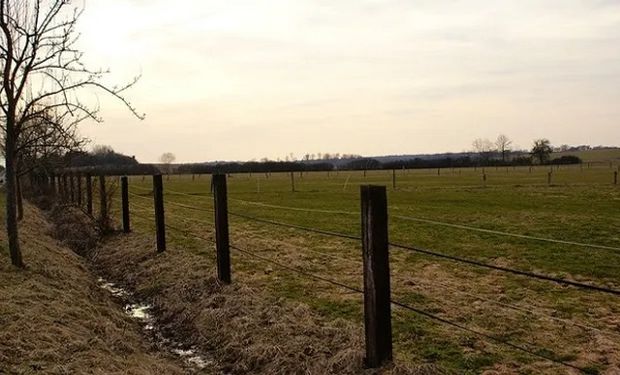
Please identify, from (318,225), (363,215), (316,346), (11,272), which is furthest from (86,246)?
(363,215)

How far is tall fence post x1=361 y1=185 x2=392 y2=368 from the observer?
15.6 feet

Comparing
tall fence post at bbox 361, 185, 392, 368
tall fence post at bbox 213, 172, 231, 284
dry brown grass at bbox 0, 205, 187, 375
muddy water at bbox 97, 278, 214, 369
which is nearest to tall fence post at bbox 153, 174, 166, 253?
muddy water at bbox 97, 278, 214, 369

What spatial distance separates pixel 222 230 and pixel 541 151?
11105cm

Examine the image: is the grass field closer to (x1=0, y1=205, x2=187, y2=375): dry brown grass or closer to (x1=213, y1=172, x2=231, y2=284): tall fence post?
(x1=213, y1=172, x2=231, y2=284): tall fence post

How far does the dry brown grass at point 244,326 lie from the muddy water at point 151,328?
0.44 feet

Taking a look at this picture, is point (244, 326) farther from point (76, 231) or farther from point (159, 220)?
point (76, 231)

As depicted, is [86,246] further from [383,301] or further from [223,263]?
[383,301]

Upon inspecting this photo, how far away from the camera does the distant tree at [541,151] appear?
10856 cm

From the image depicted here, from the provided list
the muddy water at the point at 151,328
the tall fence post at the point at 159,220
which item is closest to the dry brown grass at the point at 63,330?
the muddy water at the point at 151,328

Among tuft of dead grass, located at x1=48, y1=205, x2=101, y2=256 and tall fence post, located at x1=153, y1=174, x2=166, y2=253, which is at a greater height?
tall fence post, located at x1=153, y1=174, x2=166, y2=253

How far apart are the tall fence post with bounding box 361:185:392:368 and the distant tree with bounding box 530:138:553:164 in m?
112

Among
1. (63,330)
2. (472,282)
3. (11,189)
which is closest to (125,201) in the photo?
(11,189)

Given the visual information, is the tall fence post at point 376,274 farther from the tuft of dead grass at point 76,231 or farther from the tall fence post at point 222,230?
the tuft of dead grass at point 76,231

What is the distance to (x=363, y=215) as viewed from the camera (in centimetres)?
484
